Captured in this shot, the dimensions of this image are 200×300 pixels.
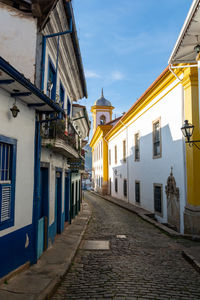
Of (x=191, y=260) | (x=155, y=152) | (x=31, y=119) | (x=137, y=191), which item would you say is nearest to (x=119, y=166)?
(x=137, y=191)

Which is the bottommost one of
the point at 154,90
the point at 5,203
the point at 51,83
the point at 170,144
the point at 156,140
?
the point at 5,203

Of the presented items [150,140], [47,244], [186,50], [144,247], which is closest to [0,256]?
[47,244]

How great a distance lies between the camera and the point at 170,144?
38.3 feet

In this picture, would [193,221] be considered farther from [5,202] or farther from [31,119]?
[5,202]

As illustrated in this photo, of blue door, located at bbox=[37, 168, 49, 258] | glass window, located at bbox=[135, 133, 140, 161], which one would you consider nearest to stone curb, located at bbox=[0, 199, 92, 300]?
blue door, located at bbox=[37, 168, 49, 258]

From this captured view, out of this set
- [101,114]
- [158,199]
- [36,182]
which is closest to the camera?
[36,182]

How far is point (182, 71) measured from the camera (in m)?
10.2

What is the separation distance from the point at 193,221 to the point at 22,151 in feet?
21.9

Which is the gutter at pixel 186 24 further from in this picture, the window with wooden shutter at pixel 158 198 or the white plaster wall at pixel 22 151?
the window with wooden shutter at pixel 158 198

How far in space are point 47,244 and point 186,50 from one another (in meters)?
6.43

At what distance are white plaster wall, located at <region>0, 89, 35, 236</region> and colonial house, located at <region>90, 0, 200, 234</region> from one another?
4.14m

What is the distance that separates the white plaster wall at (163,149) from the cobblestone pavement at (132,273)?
2.82 metres

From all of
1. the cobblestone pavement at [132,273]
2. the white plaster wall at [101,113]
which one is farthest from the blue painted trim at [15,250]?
the white plaster wall at [101,113]

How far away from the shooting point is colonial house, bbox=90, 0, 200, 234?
365 inches
